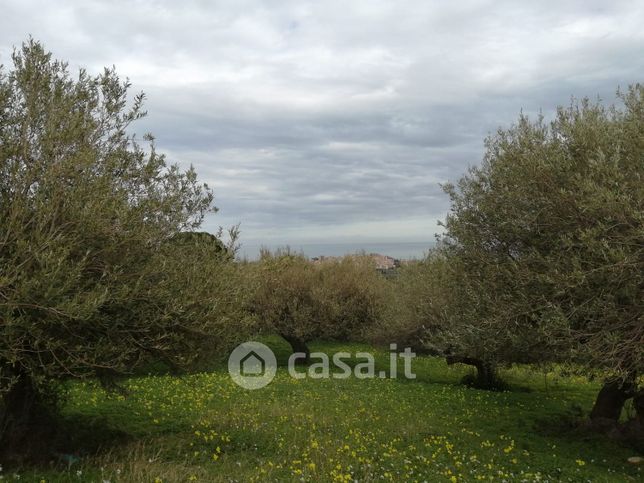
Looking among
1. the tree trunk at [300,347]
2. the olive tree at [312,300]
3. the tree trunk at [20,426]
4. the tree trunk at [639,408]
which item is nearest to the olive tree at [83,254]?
the tree trunk at [20,426]

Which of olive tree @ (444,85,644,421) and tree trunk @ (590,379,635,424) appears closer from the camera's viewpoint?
olive tree @ (444,85,644,421)

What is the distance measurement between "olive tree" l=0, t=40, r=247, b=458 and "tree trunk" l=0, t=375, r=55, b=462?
3cm

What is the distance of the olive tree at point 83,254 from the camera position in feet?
23.7

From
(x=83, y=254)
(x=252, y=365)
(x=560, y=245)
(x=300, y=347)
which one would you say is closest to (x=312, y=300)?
(x=300, y=347)

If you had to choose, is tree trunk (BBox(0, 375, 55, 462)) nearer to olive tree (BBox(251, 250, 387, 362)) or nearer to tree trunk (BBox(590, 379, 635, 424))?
tree trunk (BBox(590, 379, 635, 424))

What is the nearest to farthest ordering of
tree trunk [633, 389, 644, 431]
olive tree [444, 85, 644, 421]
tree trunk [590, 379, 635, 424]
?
olive tree [444, 85, 644, 421]
tree trunk [633, 389, 644, 431]
tree trunk [590, 379, 635, 424]

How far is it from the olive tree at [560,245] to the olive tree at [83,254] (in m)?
5.67

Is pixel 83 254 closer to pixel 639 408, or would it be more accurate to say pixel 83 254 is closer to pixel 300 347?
pixel 639 408

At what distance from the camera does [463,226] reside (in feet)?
40.3

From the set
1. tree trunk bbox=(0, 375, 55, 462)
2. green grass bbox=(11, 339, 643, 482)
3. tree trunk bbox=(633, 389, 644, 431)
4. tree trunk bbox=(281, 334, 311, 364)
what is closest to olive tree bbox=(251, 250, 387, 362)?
tree trunk bbox=(281, 334, 311, 364)

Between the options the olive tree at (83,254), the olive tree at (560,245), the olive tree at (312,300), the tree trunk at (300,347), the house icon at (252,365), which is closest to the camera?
the olive tree at (83,254)

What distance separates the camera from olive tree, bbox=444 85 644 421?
920cm

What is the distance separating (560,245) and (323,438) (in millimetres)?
6510

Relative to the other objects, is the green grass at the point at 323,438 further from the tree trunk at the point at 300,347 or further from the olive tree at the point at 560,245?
the tree trunk at the point at 300,347
